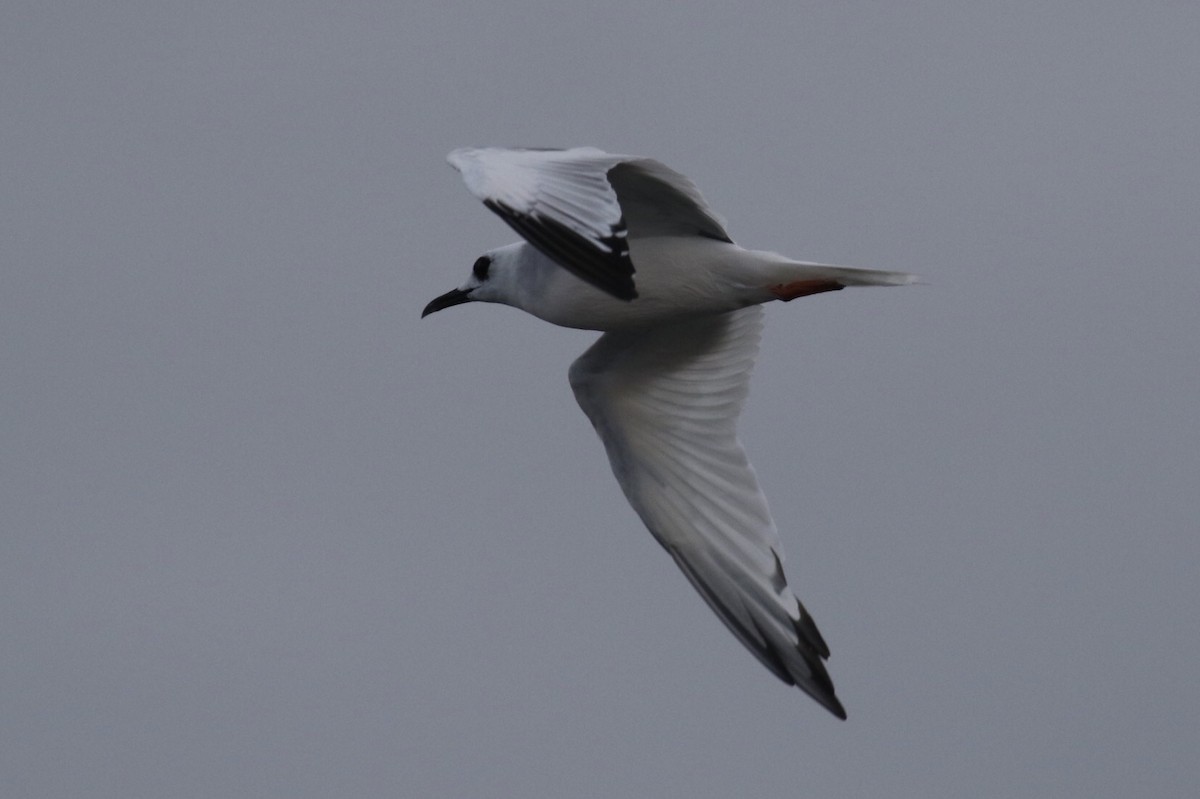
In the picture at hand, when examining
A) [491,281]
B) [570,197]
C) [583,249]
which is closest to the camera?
[583,249]

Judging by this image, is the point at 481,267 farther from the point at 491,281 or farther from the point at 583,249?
the point at 583,249

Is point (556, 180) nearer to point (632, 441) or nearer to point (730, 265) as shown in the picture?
point (730, 265)

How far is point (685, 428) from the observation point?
1032 cm

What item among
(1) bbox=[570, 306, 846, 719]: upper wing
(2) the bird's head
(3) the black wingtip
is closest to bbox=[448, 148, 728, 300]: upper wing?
(3) the black wingtip

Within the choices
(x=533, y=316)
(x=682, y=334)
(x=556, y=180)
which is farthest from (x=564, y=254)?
(x=682, y=334)

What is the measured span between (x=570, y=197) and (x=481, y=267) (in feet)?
7.86

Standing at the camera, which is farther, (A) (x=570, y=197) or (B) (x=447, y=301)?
(B) (x=447, y=301)

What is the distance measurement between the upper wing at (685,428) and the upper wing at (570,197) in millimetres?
1668

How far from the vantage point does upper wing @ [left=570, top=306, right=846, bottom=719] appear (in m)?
10.0

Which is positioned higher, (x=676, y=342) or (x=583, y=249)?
(x=583, y=249)

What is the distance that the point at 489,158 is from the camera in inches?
324

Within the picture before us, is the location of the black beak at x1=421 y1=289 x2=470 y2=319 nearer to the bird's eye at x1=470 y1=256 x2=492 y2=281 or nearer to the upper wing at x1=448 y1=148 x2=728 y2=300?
the bird's eye at x1=470 y1=256 x2=492 y2=281

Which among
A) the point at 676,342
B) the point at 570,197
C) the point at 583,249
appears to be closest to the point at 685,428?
the point at 676,342

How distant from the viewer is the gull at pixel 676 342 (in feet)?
26.7
